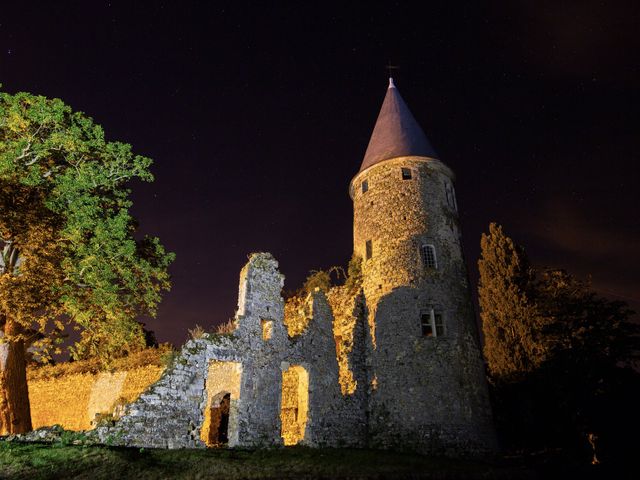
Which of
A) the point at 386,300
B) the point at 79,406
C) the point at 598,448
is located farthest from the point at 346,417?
the point at 79,406

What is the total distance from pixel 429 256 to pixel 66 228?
49.2 feet

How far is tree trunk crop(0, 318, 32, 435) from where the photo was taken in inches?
590

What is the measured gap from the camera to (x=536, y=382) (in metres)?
24.4

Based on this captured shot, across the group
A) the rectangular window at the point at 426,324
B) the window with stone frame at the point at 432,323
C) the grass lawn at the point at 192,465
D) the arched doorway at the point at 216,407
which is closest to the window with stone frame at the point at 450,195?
the window with stone frame at the point at 432,323

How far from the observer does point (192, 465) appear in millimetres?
11484

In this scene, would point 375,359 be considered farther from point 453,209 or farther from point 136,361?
point 136,361

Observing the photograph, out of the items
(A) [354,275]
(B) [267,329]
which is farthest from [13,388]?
(A) [354,275]

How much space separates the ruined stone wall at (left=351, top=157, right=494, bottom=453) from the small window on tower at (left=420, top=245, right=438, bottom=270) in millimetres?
212

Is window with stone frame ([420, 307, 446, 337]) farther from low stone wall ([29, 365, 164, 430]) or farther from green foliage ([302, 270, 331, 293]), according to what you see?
low stone wall ([29, 365, 164, 430])

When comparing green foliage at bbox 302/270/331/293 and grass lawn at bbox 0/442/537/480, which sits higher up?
green foliage at bbox 302/270/331/293

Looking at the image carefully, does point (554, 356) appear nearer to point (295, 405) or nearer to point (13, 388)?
point (295, 405)

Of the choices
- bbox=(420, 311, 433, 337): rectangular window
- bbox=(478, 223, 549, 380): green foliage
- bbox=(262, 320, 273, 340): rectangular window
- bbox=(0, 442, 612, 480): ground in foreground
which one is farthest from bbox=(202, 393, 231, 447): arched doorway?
bbox=(478, 223, 549, 380): green foliage


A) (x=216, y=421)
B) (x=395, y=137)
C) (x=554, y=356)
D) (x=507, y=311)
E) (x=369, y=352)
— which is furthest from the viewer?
(x=507, y=311)

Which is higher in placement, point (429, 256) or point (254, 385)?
point (429, 256)
